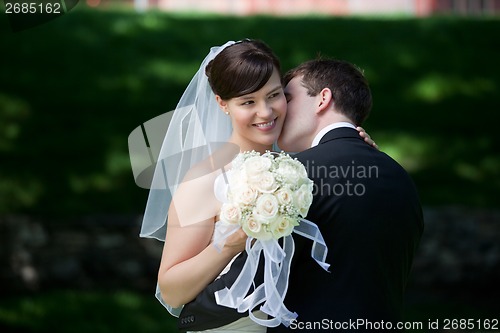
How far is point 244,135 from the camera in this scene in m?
3.81

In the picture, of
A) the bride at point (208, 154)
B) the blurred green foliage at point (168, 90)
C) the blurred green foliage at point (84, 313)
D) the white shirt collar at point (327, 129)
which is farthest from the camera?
the blurred green foliage at point (168, 90)

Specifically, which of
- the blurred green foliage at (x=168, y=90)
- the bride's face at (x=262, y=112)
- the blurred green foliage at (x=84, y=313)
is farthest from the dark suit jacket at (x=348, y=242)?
the blurred green foliage at (x=168, y=90)

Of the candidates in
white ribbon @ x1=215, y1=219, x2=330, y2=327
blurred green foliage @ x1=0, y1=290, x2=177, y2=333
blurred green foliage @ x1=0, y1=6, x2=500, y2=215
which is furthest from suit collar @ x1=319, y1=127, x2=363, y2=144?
blurred green foliage @ x1=0, y1=6, x2=500, y2=215

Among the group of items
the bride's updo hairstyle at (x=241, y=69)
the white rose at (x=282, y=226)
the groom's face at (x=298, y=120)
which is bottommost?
the white rose at (x=282, y=226)

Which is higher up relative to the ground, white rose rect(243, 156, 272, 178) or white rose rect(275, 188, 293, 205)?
white rose rect(243, 156, 272, 178)

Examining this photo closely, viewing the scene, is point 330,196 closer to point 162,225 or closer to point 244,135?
point 244,135

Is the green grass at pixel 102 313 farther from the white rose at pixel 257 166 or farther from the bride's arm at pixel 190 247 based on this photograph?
the white rose at pixel 257 166

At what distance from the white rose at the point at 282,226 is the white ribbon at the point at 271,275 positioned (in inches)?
2.7

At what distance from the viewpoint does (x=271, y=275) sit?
3137mm

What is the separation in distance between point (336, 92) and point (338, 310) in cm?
99

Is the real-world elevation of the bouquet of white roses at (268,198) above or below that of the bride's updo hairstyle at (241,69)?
below

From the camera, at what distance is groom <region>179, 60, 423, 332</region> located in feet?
10.6

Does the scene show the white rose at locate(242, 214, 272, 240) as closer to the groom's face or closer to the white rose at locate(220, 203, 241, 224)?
the white rose at locate(220, 203, 241, 224)

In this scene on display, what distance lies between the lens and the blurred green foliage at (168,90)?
9.78 metres
